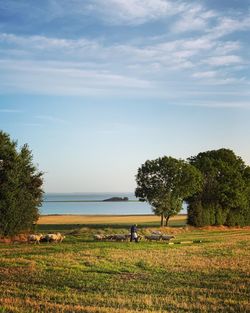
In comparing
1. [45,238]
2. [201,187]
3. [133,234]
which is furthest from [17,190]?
[201,187]

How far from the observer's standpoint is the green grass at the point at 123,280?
19.8 metres

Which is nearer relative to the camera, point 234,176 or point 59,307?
point 59,307

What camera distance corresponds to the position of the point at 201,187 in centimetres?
8225

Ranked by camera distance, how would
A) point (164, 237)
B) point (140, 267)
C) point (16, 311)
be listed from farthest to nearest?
point (164, 237) → point (140, 267) → point (16, 311)

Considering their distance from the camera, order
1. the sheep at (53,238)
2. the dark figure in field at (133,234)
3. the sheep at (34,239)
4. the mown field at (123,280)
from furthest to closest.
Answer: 1. the dark figure in field at (133,234)
2. the sheep at (53,238)
3. the sheep at (34,239)
4. the mown field at (123,280)

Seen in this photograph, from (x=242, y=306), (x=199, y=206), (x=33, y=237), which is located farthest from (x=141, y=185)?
(x=242, y=306)

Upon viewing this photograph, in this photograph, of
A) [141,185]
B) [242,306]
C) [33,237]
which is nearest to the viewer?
[242,306]

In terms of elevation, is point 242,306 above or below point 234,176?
below

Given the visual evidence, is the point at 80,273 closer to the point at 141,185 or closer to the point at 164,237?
the point at 164,237

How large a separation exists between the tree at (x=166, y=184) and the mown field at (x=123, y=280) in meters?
33.6

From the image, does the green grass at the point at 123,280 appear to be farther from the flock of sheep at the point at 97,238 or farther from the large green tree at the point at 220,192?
the large green tree at the point at 220,192

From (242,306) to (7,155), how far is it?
127 ft

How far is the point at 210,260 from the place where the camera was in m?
36.2

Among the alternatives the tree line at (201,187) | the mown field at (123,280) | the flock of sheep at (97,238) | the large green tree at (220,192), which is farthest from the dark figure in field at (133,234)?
the large green tree at (220,192)
